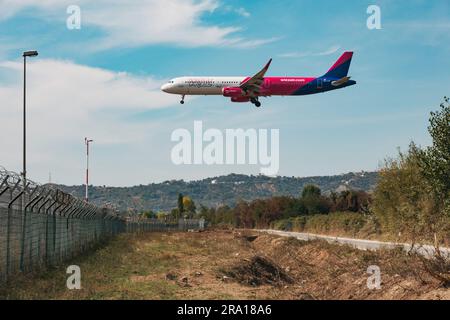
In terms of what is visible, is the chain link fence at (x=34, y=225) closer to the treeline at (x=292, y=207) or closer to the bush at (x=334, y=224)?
the bush at (x=334, y=224)

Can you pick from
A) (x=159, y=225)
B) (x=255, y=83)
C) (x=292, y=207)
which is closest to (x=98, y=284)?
(x=255, y=83)

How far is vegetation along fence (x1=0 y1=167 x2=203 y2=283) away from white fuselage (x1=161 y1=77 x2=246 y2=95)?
23.5 metres

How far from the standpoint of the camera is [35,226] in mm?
21609

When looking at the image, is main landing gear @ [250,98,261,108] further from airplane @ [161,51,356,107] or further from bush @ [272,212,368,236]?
bush @ [272,212,368,236]

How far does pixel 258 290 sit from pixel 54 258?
9.15 metres

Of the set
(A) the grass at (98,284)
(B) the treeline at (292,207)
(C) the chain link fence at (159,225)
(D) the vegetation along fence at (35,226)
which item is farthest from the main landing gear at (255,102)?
(C) the chain link fence at (159,225)


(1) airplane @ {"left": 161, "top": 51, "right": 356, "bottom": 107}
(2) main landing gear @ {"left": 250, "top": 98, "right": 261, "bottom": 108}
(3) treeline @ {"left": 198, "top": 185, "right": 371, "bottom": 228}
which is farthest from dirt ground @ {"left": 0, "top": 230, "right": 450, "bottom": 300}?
(3) treeline @ {"left": 198, "top": 185, "right": 371, "bottom": 228}

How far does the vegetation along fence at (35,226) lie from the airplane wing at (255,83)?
67.8 feet

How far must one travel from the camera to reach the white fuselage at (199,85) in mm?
56656

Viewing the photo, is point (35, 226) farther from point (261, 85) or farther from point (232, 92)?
point (261, 85)
